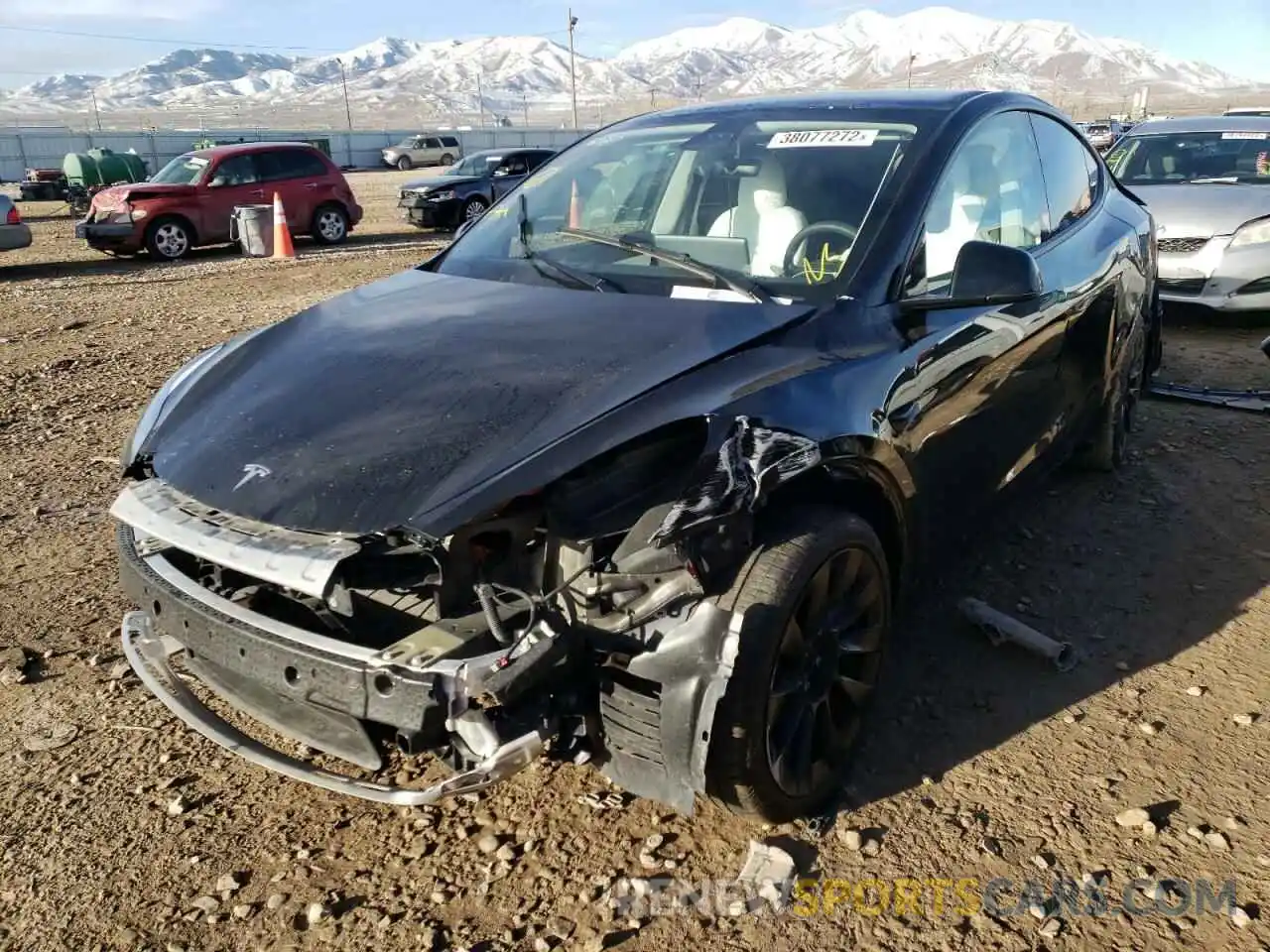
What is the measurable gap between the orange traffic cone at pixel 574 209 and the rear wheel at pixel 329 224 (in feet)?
42.9

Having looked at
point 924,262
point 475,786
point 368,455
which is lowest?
point 475,786

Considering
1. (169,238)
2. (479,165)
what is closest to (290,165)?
(169,238)

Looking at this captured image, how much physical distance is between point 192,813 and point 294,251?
1323 centimetres

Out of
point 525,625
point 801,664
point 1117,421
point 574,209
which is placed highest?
point 574,209

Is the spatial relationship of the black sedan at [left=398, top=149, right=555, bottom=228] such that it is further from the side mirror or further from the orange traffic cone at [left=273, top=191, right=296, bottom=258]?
the side mirror

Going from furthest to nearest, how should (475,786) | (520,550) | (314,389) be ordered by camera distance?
(314,389) < (520,550) < (475,786)

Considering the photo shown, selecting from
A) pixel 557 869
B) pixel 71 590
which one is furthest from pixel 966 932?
pixel 71 590

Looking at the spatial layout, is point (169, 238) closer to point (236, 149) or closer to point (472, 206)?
point (236, 149)

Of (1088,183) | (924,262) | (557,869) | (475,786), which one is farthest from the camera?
(1088,183)

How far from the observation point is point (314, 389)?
2.54 metres

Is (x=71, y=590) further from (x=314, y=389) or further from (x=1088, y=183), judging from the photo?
(x=1088, y=183)

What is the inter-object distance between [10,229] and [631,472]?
13428 millimetres

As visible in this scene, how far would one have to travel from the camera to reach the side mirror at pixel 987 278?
8.85 ft

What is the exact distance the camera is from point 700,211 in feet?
→ 10.7
